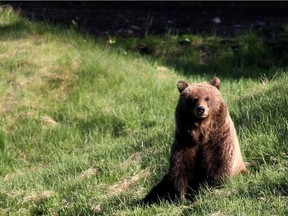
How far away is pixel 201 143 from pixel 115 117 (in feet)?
11.9

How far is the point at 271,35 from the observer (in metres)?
10.4

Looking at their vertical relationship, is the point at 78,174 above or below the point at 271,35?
below

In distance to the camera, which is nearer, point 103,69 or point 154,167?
point 154,167

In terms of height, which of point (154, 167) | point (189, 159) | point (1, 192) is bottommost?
point (1, 192)

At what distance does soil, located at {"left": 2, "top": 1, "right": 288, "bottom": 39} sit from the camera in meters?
11.1

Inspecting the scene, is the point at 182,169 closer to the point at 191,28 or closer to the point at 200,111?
the point at 200,111

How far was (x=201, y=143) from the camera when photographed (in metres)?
4.41

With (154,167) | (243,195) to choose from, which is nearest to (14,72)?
(154,167)

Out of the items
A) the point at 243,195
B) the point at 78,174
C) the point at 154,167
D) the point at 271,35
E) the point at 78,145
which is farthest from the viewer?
the point at 271,35

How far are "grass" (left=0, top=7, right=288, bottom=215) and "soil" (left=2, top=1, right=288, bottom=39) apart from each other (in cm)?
63

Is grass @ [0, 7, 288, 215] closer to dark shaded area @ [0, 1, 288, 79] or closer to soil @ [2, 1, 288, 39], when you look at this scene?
dark shaded area @ [0, 1, 288, 79]

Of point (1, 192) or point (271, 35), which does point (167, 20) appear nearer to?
point (271, 35)

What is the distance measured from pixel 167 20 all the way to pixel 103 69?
3.10m

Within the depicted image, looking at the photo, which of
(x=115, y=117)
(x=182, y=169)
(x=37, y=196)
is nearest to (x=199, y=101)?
(x=182, y=169)
